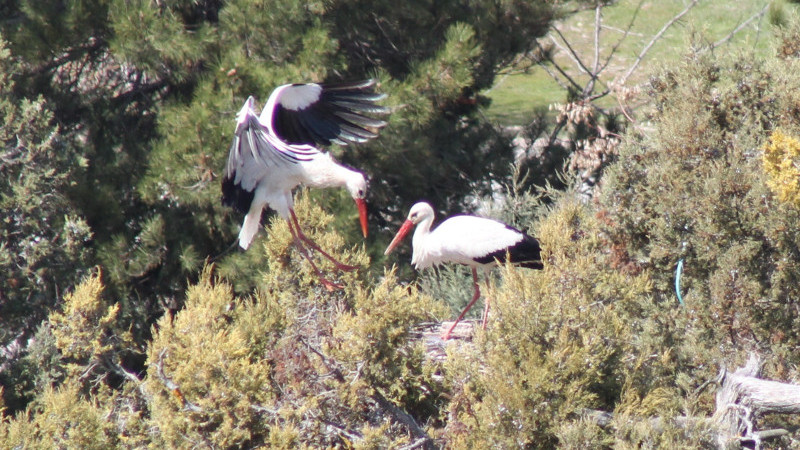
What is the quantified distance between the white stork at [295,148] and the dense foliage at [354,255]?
0.38 m

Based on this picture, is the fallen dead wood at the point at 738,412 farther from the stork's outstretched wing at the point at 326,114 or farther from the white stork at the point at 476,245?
the stork's outstretched wing at the point at 326,114

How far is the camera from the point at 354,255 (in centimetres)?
514

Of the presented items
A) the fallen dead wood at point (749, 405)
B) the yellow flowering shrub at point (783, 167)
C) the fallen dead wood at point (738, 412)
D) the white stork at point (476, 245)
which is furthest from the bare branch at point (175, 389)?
the yellow flowering shrub at point (783, 167)

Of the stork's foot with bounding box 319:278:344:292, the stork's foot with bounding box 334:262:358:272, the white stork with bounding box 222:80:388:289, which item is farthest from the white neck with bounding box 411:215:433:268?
the stork's foot with bounding box 319:278:344:292

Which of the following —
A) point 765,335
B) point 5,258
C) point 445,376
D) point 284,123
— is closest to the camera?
point 445,376

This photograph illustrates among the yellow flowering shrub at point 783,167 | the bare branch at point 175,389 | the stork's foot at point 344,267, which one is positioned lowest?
the bare branch at point 175,389

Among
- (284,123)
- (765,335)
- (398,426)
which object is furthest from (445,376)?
(284,123)

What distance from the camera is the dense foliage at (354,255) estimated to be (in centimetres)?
379

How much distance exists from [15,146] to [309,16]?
8.04 feet

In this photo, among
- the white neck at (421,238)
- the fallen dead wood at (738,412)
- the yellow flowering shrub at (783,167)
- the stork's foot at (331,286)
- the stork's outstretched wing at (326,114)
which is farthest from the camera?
the white neck at (421,238)

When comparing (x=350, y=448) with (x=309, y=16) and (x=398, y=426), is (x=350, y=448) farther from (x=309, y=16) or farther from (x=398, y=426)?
(x=309, y=16)

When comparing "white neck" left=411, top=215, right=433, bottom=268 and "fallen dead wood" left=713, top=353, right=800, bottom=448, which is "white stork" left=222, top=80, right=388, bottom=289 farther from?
"fallen dead wood" left=713, top=353, right=800, bottom=448

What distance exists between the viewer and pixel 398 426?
4.01m

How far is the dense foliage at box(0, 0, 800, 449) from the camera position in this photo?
149 inches
